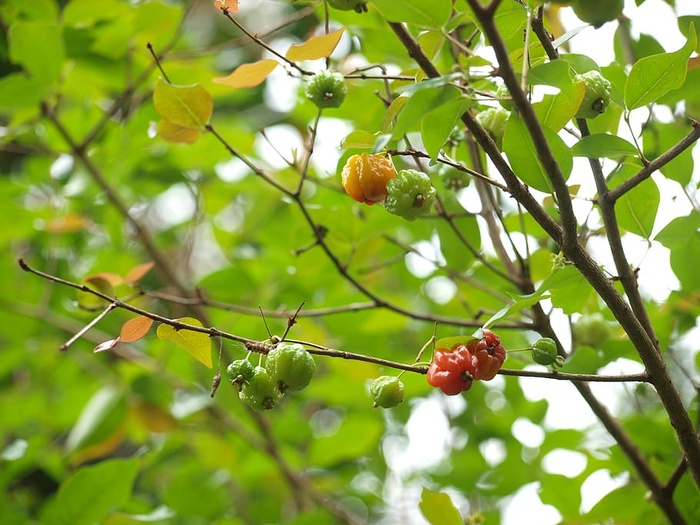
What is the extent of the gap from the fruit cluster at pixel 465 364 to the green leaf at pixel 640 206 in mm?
342

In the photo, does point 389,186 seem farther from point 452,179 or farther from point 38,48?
Result: point 38,48

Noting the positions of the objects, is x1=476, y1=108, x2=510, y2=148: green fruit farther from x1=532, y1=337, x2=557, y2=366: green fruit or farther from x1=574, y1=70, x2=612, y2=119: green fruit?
x1=532, y1=337, x2=557, y2=366: green fruit

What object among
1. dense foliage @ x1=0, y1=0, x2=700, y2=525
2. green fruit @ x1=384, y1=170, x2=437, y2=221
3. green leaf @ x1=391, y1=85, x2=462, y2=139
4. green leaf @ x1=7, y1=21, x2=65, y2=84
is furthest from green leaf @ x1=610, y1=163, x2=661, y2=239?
green leaf @ x1=7, y1=21, x2=65, y2=84

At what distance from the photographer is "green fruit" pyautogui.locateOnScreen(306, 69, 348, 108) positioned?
3.25 ft

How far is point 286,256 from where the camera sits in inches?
68.4

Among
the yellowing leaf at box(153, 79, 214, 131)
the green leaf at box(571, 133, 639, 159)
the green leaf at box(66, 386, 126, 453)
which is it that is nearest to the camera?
the green leaf at box(571, 133, 639, 159)

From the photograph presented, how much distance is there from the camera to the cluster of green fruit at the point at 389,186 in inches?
34.1

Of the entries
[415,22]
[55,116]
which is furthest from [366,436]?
[415,22]

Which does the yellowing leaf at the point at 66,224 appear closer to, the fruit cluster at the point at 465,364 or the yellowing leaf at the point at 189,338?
the yellowing leaf at the point at 189,338

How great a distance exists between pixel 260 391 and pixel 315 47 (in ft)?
1.55

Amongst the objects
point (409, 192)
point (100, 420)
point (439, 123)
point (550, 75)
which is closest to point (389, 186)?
point (409, 192)

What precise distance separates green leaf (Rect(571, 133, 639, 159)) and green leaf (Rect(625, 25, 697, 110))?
113mm

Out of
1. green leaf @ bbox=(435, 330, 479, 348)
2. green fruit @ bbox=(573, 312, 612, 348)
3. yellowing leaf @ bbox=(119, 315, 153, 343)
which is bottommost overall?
yellowing leaf @ bbox=(119, 315, 153, 343)

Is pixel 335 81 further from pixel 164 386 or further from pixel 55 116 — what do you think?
pixel 164 386
